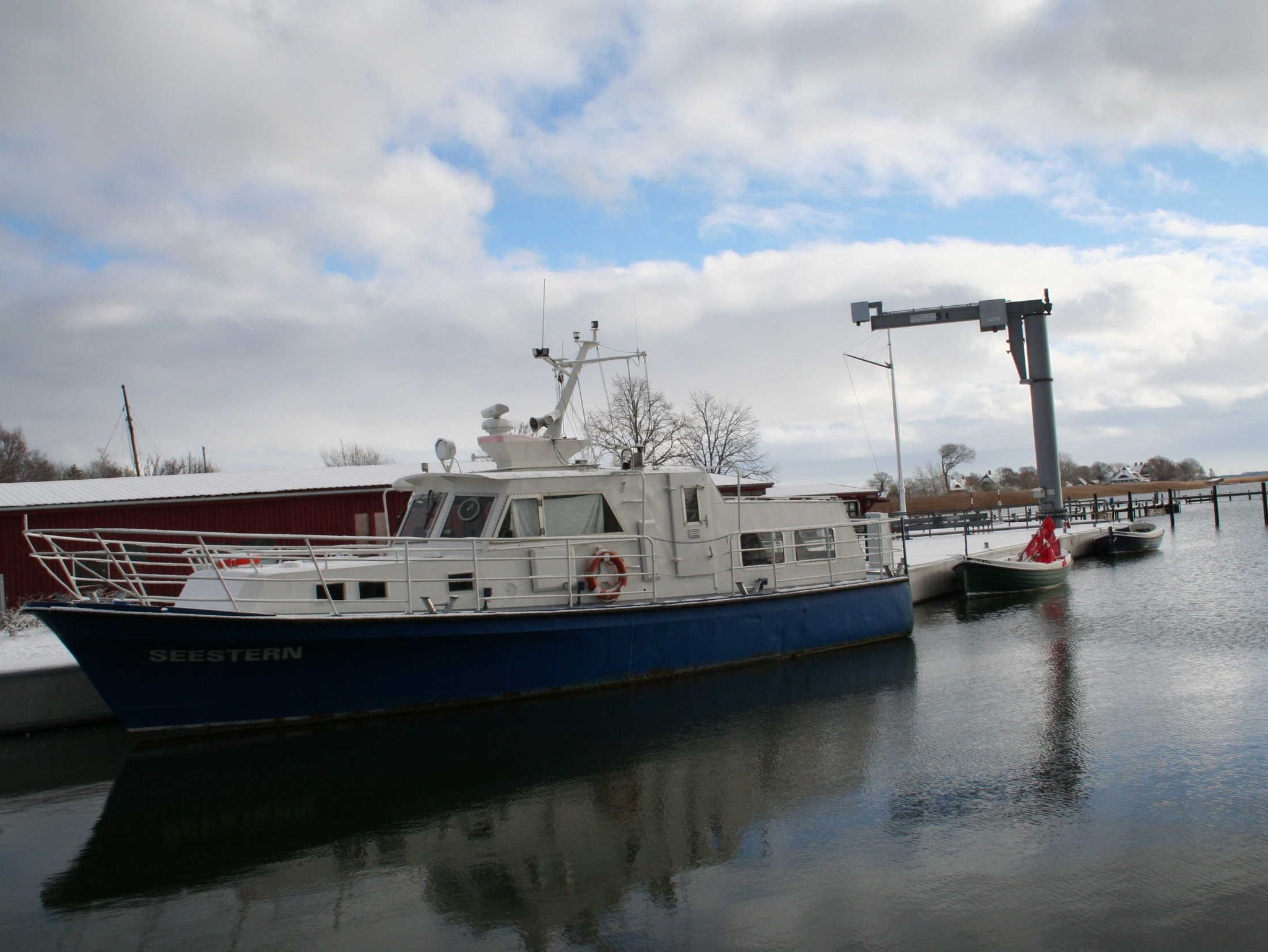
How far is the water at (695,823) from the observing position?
5629 millimetres

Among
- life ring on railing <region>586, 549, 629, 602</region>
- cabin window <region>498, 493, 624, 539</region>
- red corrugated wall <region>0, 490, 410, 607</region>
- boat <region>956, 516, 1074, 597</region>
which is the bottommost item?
boat <region>956, 516, 1074, 597</region>

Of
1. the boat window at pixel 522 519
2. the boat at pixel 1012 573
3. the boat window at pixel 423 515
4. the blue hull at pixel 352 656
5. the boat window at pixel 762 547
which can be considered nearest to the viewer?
the blue hull at pixel 352 656

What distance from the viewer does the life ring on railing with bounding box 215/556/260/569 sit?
34.4 feet

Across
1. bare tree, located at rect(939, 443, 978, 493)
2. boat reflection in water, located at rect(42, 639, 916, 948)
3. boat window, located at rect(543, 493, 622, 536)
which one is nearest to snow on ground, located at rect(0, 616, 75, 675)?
boat reflection in water, located at rect(42, 639, 916, 948)

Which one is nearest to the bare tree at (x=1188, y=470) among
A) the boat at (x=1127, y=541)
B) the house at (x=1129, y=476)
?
the house at (x=1129, y=476)

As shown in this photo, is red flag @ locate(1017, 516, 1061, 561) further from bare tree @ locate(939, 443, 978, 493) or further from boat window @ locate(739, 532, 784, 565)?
bare tree @ locate(939, 443, 978, 493)

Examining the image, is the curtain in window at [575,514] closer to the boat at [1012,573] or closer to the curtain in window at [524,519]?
the curtain in window at [524,519]

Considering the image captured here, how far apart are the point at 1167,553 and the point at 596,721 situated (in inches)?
1090

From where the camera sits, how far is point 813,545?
1430 cm

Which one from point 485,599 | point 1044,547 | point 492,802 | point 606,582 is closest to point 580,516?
point 606,582

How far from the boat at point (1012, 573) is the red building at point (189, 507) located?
1312cm

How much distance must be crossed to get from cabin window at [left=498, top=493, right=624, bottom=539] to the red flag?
608 inches

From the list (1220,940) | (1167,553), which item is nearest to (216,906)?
(1220,940)

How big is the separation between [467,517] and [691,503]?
9.93ft
